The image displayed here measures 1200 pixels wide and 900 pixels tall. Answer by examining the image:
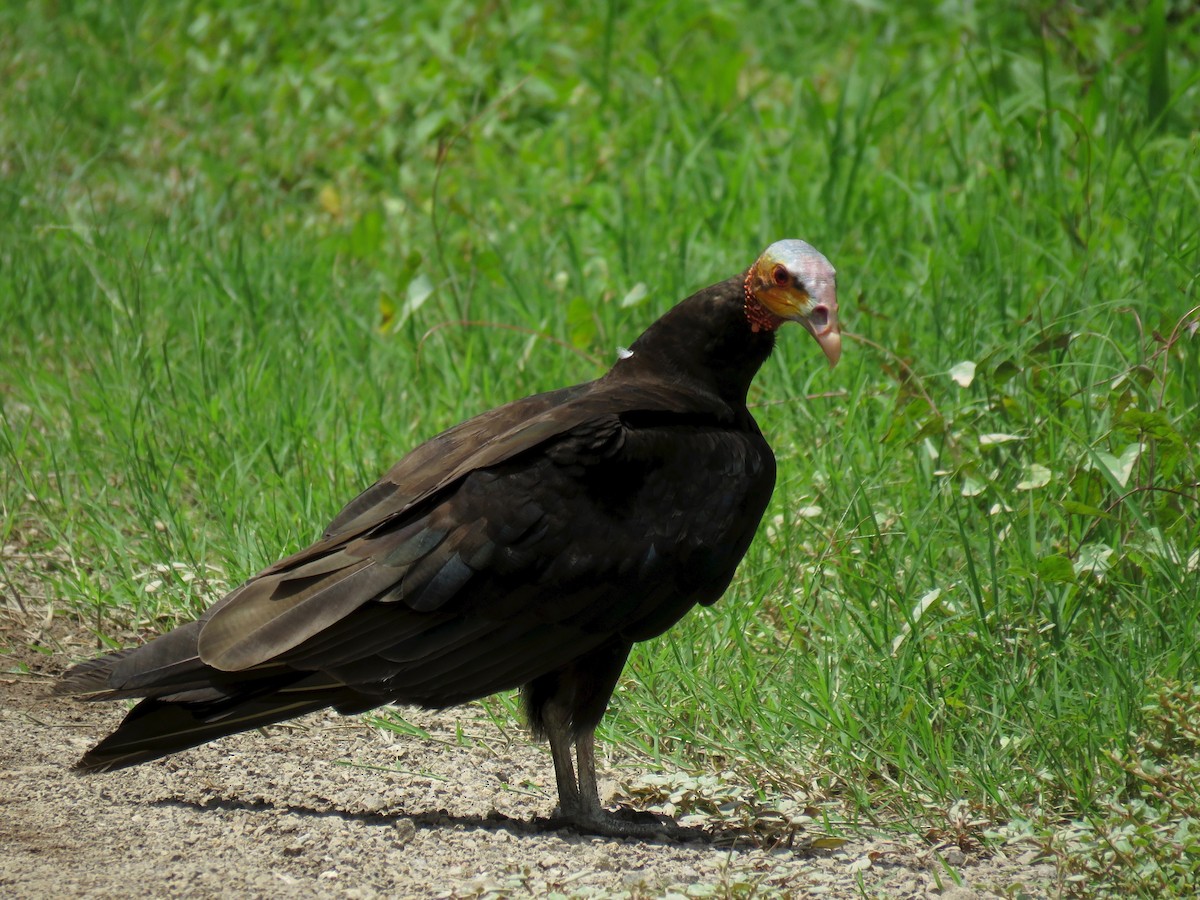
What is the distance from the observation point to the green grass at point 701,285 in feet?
11.3

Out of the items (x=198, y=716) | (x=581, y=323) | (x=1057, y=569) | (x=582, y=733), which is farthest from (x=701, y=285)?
(x=198, y=716)

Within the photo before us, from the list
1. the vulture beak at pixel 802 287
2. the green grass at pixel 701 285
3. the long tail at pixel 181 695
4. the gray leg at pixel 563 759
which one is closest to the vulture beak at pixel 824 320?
the vulture beak at pixel 802 287

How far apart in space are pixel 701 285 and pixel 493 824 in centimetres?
274

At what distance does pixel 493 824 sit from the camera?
3182mm

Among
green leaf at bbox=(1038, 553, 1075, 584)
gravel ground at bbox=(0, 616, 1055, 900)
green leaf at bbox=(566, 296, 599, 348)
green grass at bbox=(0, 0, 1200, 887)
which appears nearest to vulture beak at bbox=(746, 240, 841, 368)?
green grass at bbox=(0, 0, 1200, 887)

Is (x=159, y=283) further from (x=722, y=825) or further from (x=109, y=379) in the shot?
(x=722, y=825)

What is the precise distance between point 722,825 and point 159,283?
3.56 meters

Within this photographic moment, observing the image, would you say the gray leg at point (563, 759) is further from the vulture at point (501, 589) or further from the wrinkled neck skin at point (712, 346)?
the wrinkled neck skin at point (712, 346)

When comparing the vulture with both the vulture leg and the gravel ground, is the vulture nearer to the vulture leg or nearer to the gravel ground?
the vulture leg

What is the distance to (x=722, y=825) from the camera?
3205 mm

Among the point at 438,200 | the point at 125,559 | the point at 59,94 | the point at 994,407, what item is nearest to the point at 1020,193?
the point at 994,407

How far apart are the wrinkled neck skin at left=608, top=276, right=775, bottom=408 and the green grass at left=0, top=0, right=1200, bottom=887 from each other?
1.79 feet

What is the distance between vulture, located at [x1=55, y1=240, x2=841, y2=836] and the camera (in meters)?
2.99

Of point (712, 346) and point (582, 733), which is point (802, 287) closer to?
point (712, 346)
